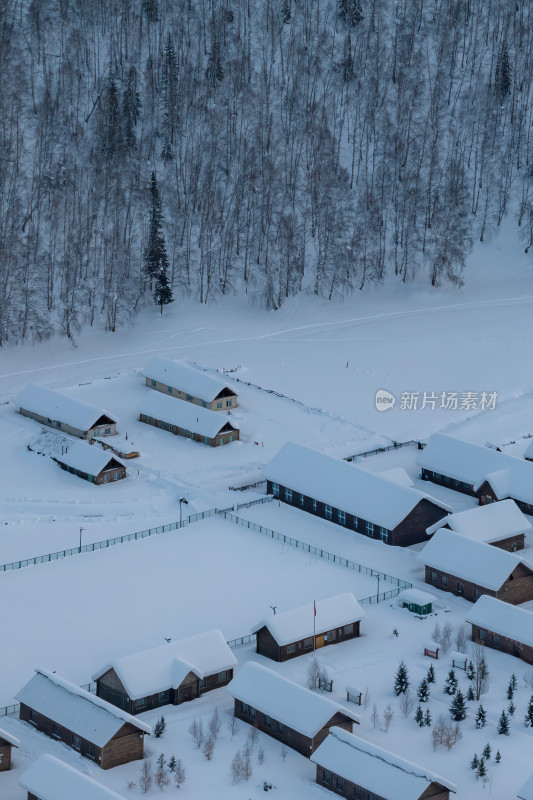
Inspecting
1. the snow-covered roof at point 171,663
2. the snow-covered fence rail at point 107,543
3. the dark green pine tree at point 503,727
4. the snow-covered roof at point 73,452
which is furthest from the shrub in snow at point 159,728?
the snow-covered roof at point 73,452

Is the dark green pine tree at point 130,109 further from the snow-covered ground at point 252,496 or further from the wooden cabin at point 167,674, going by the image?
the wooden cabin at point 167,674

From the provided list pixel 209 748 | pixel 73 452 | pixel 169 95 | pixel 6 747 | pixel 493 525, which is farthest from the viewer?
pixel 169 95

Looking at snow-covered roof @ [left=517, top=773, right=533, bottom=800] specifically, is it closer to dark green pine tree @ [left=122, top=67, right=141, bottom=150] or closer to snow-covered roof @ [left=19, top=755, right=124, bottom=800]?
snow-covered roof @ [left=19, top=755, right=124, bottom=800]

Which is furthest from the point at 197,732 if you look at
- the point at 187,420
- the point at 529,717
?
the point at 187,420

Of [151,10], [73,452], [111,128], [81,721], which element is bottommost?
[81,721]

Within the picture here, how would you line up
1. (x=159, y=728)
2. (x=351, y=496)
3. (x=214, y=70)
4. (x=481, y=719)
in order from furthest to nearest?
(x=214, y=70)
(x=351, y=496)
(x=481, y=719)
(x=159, y=728)

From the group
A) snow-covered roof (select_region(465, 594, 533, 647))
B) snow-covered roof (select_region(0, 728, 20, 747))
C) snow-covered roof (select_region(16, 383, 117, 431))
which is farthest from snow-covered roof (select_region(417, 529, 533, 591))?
snow-covered roof (select_region(16, 383, 117, 431))

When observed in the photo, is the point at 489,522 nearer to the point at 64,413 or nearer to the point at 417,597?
the point at 417,597
